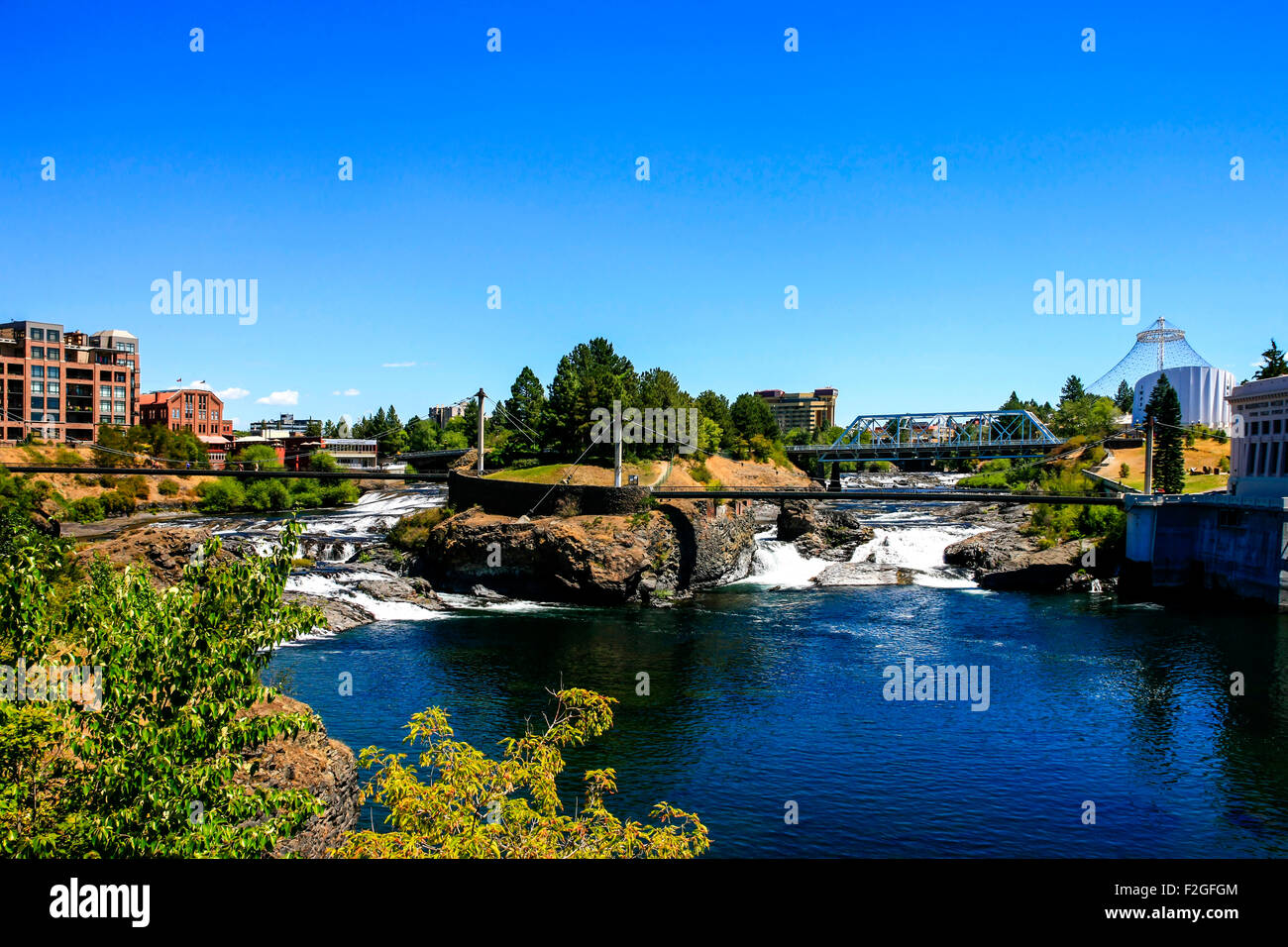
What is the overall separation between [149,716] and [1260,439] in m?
70.8

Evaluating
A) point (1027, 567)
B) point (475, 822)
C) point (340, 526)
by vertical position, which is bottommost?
point (1027, 567)

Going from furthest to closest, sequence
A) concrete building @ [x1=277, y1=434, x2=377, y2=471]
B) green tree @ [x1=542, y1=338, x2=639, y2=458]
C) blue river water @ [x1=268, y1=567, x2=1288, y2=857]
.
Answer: concrete building @ [x1=277, y1=434, x2=377, y2=471], green tree @ [x1=542, y1=338, x2=639, y2=458], blue river water @ [x1=268, y1=567, x2=1288, y2=857]

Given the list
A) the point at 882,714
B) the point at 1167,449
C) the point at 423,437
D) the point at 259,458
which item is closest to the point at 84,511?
the point at 259,458

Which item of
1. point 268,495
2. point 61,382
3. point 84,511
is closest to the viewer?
point 84,511

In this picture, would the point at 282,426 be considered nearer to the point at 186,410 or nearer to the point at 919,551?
the point at 186,410

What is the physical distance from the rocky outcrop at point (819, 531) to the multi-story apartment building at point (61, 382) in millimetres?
91019

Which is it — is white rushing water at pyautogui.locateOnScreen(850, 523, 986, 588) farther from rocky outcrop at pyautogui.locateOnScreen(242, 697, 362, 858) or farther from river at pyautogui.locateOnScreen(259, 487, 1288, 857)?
rocky outcrop at pyautogui.locateOnScreen(242, 697, 362, 858)

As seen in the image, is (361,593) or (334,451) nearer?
(361,593)

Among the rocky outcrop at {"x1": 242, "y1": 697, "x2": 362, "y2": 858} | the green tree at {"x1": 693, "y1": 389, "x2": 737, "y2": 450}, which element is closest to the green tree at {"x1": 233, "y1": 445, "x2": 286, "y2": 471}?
the green tree at {"x1": 693, "y1": 389, "x2": 737, "y2": 450}

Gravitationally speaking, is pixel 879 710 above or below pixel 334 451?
below

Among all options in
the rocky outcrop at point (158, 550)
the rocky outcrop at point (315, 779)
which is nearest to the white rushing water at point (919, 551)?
the rocky outcrop at point (158, 550)

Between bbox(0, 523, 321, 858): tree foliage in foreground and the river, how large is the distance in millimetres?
11928

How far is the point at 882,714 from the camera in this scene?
33344 millimetres

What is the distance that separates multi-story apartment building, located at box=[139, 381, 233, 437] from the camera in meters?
134
